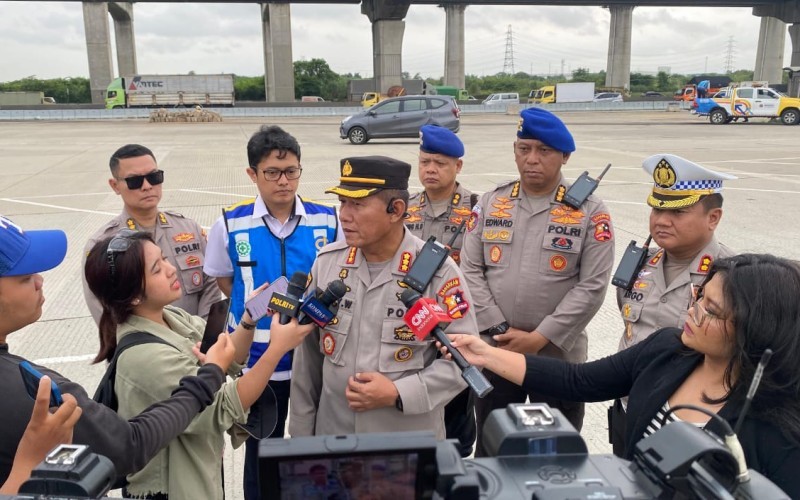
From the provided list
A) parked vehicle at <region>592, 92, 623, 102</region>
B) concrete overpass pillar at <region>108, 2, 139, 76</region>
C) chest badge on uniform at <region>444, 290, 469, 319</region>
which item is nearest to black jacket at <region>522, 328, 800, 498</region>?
chest badge on uniform at <region>444, 290, 469, 319</region>

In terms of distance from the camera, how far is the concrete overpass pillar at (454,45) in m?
43.1

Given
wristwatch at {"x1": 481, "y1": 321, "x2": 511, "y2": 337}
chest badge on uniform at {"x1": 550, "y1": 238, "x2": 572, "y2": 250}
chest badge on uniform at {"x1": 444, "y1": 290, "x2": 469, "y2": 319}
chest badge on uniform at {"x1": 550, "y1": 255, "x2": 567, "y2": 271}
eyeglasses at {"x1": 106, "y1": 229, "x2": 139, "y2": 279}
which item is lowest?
wristwatch at {"x1": 481, "y1": 321, "x2": 511, "y2": 337}

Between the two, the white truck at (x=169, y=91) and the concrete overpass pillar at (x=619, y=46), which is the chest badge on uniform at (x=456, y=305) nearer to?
the white truck at (x=169, y=91)

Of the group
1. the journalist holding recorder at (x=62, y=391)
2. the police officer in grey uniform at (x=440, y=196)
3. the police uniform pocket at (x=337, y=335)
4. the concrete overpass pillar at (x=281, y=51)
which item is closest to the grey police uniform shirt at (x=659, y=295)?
the police officer in grey uniform at (x=440, y=196)

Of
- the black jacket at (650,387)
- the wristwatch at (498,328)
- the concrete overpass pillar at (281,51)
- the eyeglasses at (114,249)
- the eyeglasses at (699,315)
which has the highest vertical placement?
the concrete overpass pillar at (281,51)

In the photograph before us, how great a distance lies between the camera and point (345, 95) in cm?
5409

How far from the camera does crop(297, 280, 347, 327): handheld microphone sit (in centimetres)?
199

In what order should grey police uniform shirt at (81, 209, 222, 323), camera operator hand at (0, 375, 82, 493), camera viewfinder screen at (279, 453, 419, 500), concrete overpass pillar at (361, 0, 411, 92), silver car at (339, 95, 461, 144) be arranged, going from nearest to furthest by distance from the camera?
camera viewfinder screen at (279, 453, 419, 500) → camera operator hand at (0, 375, 82, 493) → grey police uniform shirt at (81, 209, 222, 323) → silver car at (339, 95, 461, 144) → concrete overpass pillar at (361, 0, 411, 92)

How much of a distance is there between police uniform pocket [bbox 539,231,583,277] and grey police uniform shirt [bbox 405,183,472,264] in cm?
71

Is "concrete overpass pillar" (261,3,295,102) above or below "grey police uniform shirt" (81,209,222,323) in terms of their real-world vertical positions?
above

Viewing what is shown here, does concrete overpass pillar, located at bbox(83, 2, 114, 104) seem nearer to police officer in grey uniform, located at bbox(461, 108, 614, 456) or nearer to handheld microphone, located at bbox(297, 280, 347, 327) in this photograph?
police officer in grey uniform, located at bbox(461, 108, 614, 456)

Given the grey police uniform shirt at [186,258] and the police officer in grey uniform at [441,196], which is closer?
the grey police uniform shirt at [186,258]

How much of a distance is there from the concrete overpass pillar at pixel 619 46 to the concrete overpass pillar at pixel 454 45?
11.2 m

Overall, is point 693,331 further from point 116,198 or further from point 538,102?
point 538,102
